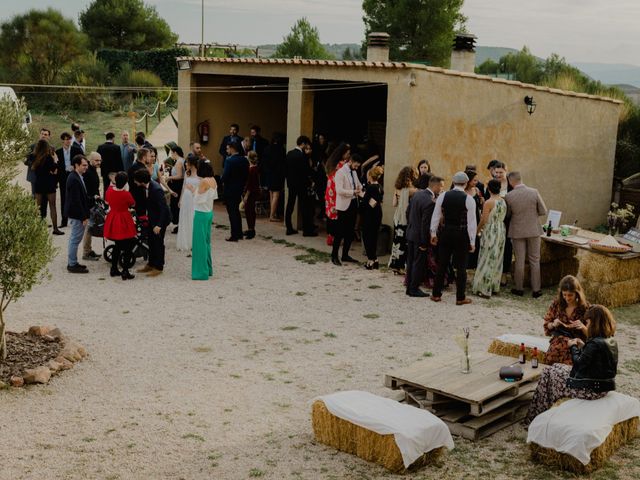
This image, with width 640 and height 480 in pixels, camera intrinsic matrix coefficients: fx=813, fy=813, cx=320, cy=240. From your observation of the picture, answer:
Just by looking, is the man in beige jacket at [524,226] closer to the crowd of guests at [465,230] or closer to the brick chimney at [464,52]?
the crowd of guests at [465,230]

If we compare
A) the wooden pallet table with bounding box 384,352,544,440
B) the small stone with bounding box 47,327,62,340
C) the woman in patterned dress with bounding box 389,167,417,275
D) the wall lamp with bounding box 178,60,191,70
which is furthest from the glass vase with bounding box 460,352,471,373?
the wall lamp with bounding box 178,60,191,70

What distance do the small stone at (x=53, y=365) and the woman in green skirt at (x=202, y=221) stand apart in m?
3.70

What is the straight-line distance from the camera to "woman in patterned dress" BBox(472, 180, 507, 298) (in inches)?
429

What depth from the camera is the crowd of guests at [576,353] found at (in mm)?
6168

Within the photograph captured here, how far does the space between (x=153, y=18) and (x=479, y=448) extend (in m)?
56.7

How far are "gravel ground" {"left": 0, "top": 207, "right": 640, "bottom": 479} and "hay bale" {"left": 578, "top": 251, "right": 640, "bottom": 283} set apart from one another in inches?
27.6

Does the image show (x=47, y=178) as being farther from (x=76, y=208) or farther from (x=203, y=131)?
(x=203, y=131)

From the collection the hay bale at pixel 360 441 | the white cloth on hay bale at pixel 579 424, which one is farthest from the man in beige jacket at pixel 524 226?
the hay bale at pixel 360 441

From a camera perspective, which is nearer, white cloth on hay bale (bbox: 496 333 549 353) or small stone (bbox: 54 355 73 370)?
white cloth on hay bale (bbox: 496 333 549 353)

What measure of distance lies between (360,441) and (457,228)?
4659mm

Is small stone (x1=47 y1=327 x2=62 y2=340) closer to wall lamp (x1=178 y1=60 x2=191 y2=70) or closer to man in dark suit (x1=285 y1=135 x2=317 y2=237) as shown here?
man in dark suit (x1=285 y1=135 x2=317 y2=237)

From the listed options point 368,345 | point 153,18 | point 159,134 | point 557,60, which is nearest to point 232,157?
point 368,345

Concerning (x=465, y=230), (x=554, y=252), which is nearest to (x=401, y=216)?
(x=465, y=230)

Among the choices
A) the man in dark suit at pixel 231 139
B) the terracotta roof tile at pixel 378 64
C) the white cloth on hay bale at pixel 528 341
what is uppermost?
the terracotta roof tile at pixel 378 64
